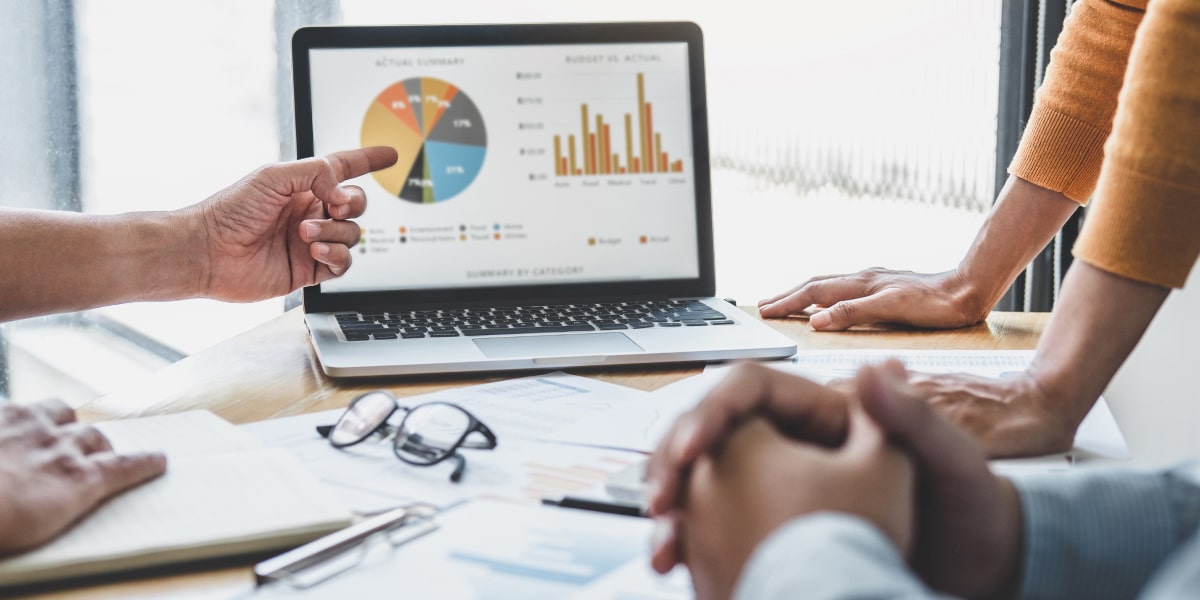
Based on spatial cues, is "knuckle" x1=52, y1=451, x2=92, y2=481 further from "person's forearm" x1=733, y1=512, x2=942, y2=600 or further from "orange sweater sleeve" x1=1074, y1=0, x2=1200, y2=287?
"orange sweater sleeve" x1=1074, y1=0, x2=1200, y2=287

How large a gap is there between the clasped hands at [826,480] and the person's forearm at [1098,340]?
0.29 metres

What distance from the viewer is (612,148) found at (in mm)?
1322

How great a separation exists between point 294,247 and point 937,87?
4.24 feet

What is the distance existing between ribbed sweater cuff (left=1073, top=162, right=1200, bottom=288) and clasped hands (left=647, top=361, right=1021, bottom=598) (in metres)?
0.34

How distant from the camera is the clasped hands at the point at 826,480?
0.50 meters

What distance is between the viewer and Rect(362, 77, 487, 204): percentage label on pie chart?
1.29m

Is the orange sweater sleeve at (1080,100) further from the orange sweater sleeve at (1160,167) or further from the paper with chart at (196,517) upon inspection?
the paper with chart at (196,517)

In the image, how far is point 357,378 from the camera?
1064 millimetres

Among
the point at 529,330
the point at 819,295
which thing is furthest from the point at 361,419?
the point at 819,295

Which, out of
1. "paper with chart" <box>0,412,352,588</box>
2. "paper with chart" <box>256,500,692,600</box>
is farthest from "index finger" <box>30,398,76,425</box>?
"paper with chart" <box>256,500,692,600</box>

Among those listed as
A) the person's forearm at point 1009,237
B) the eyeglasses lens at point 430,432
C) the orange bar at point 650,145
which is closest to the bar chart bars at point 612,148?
the orange bar at point 650,145

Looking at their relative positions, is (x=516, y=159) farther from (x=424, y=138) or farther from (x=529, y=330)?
(x=529, y=330)

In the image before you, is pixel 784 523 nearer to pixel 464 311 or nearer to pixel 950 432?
pixel 950 432

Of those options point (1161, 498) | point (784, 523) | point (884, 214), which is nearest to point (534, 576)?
point (784, 523)
